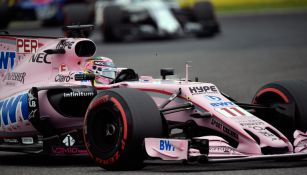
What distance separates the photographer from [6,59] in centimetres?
1029

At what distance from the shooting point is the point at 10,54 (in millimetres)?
10242

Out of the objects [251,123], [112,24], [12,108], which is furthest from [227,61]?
[251,123]

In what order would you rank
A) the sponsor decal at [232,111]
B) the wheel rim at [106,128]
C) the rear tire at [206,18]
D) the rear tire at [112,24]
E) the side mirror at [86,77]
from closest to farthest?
the wheel rim at [106,128], the sponsor decal at [232,111], the side mirror at [86,77], the rear tire at [112,24], the rear tire at [206,18]

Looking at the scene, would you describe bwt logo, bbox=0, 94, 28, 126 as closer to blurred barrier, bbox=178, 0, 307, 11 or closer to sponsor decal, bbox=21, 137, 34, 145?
sponsor decal, bbox=21, 137, 34, 145

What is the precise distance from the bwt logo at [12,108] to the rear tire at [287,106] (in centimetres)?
243

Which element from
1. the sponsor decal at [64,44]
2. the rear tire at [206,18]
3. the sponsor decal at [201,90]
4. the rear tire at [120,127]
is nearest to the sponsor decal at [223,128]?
the sponsor decal at [201,90]

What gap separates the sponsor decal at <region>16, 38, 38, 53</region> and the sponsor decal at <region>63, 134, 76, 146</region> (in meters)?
1.46

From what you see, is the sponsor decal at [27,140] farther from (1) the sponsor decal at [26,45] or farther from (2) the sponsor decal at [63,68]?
(1) the sponsor decal at [26,45]

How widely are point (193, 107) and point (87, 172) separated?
1.20 metres

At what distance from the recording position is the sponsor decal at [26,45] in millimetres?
10117

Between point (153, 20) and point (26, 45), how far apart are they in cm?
1584

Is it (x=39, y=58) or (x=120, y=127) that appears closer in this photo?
(x=120, y=127)

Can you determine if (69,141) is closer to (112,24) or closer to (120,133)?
(120,133)

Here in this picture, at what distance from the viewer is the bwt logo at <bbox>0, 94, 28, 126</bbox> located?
31.1 ft
